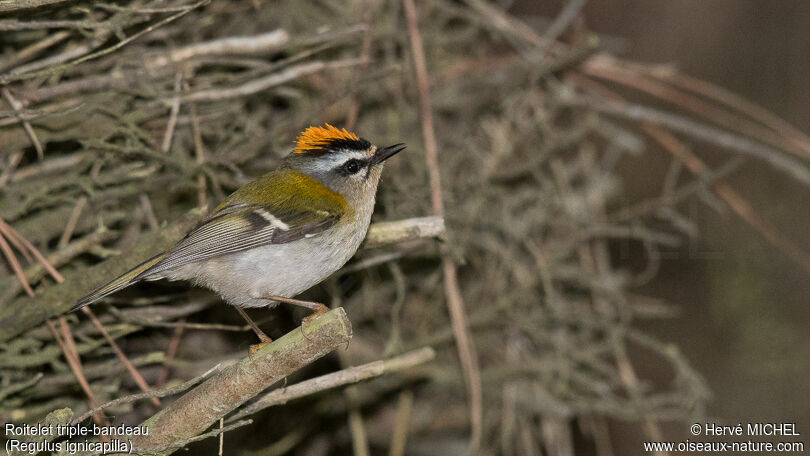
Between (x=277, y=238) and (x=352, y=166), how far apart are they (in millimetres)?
354

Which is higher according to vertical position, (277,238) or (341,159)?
(341,159)

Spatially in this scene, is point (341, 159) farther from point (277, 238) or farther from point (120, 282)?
point (120, 282)

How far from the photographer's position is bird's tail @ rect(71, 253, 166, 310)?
6.29 ft

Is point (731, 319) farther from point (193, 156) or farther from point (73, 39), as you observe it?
point (73, 39)

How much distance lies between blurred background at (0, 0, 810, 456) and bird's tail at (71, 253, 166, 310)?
106 millimetres

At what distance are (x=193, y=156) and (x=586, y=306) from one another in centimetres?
169

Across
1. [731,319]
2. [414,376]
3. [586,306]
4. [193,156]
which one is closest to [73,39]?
[193,156]

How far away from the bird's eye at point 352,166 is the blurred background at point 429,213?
27 cm

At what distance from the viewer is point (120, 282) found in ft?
6.45

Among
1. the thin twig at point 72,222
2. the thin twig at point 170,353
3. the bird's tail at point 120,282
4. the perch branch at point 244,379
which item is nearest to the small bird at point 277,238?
the bird's tail at point 120,282

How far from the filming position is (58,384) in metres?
2.16

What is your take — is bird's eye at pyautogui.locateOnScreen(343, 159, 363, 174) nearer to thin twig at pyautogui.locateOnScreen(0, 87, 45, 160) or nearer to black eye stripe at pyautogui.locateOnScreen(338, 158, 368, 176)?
black eye stripe at pyautogui.locateOnScreen(338, 158, 368, 176)

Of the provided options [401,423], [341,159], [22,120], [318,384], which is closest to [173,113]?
[22,120]

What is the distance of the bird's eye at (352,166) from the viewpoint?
90.9 inches
